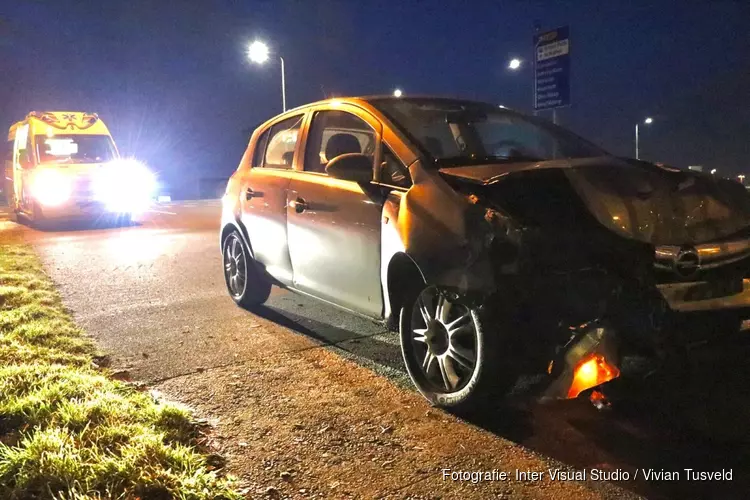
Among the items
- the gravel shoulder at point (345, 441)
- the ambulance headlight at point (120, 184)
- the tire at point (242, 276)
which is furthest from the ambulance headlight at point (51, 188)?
the gravel shoulder at point (345, 441)

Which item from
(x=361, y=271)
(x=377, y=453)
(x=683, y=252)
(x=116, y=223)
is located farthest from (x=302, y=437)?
(x=116, y=223)

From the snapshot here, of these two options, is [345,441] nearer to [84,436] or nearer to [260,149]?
[84,436]

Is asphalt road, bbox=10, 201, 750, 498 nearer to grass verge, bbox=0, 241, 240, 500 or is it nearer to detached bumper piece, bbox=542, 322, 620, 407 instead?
detached bumper piece, bbox=542, 322, 620, 407

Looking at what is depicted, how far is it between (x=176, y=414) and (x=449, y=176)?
6.40 feet

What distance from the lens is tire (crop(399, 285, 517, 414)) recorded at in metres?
3.06

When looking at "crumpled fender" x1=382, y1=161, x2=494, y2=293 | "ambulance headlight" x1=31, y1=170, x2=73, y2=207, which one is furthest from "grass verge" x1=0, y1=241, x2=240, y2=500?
"ambulance headlight" x1=31, y1=170, x2=73, y2=207

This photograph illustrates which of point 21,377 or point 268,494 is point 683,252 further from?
point 21,377

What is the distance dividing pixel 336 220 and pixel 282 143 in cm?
143

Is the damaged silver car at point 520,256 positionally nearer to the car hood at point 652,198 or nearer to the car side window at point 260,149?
the car hood at point 652,198

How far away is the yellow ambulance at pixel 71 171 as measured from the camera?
45.5 ft

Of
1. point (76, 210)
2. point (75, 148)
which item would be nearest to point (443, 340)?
point (76, 210)

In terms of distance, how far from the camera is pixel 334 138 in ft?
14.5

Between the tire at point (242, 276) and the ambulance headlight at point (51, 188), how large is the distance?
9.79m

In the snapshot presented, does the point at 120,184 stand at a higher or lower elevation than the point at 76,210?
higher
